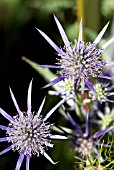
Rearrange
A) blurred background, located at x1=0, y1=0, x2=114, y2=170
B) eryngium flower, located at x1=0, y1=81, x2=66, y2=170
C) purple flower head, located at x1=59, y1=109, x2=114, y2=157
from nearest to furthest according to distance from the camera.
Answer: eryngium flower, located at x1=0, y1=81, x2=66, y2=170 → purple flower head, located at x1=59, y1=109, x2=114, y2=157 → blurred background, located at x1=0, y1=0, x2=114, y2=170

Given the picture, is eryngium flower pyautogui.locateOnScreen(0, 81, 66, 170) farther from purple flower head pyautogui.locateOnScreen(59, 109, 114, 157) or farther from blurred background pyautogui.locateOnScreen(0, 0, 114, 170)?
blurred background pyautogui.locateOnScreen(0, 0, 114, 170)

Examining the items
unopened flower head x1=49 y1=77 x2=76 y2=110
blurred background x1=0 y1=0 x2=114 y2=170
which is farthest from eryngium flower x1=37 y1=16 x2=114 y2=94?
blurred background x1=0 y1=0 x2=114 y2=170

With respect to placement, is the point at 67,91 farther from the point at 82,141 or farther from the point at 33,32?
the point at 33,32

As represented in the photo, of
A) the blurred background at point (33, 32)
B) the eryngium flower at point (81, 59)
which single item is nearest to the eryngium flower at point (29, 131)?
the eryngium flower at point (81, 59)

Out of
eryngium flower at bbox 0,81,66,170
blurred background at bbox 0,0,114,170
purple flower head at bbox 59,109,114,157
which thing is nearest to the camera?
eryngium flower at bbox 0,81,66,170

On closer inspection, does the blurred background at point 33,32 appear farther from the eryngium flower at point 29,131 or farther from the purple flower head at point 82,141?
the eryngium flower at point 29,131

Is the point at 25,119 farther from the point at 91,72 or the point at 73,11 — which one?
the point at 73,11

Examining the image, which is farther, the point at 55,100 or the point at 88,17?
the point at 88,17

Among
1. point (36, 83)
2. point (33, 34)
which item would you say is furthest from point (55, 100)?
point (33, 34)
